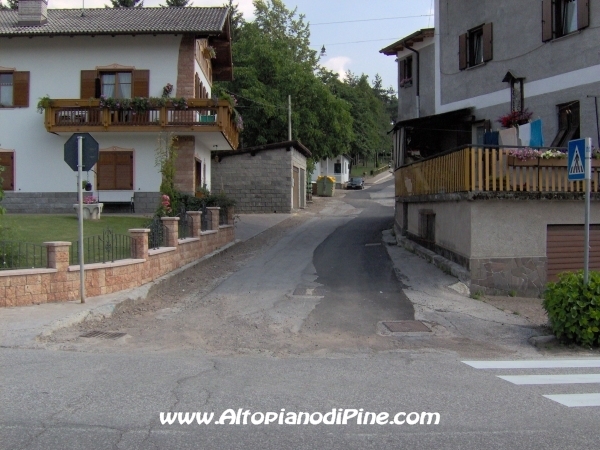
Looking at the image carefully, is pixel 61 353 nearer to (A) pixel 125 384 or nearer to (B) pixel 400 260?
(A) pixel 125 384

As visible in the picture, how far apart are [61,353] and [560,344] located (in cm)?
707

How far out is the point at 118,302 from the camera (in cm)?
1082

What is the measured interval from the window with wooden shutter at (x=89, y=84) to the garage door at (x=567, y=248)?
18.4 m

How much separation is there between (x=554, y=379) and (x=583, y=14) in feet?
40.0

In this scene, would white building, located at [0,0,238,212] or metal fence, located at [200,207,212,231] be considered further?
white building, located at [0,0,238,212]

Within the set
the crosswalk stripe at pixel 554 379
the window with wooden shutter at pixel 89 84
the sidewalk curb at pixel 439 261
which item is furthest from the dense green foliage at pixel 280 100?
the crosswalk stripe at pixel 554 379

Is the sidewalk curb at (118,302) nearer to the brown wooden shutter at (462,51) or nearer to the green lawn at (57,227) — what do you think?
the green lawn at (57,227)

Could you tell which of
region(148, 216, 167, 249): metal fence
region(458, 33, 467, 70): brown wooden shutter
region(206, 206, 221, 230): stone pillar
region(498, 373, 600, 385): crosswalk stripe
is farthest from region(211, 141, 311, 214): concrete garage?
region(498, 373, 600, 385): crosswalk stripe

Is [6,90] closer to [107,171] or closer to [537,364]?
[107,171]

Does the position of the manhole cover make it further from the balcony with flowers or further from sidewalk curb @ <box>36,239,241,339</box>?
the balcony with flowers

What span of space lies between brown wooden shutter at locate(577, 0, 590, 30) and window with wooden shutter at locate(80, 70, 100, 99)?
57.6 ft

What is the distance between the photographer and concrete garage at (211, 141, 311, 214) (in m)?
32.6

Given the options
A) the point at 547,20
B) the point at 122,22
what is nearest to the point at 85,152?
the point at 547,20

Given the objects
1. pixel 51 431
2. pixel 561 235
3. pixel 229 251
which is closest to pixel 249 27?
pixel 229 251
